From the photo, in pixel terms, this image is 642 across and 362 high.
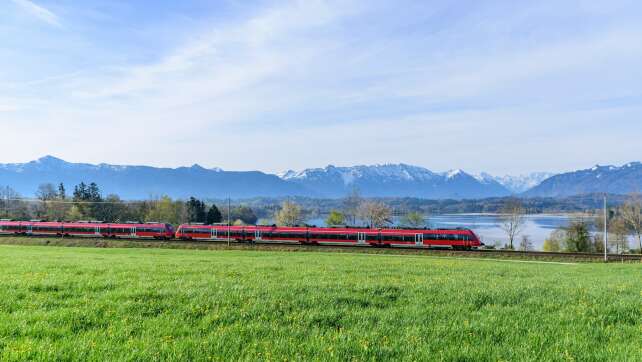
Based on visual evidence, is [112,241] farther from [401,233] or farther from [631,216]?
[631,216]

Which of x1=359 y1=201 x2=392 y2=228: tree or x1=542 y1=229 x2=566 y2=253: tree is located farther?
x1=359 y1=201 x2=392 y2=228: tree

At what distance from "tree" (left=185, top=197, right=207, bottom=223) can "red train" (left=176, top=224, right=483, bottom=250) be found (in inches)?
2805

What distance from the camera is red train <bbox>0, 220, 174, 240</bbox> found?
6762 cm

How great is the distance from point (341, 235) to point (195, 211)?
281ft

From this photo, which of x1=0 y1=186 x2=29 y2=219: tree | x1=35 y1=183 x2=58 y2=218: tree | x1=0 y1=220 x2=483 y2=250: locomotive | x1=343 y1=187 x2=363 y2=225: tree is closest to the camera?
x1=0 y1=220 x2=483 y2=250: locomotive

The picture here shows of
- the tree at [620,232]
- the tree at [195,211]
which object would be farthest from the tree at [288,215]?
the tree at [620,232]

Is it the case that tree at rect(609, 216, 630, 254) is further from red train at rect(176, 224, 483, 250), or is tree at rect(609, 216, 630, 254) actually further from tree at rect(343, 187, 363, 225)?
tree at rect(343, 187, 363, 225)

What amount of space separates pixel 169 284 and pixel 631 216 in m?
99.8

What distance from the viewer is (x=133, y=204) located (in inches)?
5369

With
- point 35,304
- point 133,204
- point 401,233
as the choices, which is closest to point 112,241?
point 401,233

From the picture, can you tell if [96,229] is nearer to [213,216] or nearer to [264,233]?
[264,233]

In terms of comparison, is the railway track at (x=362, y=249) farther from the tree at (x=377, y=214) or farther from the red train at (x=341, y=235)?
the tree at (x=377, y=214)

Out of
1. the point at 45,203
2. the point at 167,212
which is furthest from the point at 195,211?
the point at 45,203

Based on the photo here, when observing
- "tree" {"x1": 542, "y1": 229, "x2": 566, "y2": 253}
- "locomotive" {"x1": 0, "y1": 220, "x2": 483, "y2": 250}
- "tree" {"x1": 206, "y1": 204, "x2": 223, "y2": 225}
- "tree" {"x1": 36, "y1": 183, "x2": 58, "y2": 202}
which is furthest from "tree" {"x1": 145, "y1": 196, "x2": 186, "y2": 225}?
"tree" {"x1": 542, "y1": 229, "x2": 566, "y2": 253}
